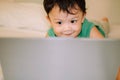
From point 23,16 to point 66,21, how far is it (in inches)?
28.2

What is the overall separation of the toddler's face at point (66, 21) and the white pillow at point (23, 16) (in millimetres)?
559

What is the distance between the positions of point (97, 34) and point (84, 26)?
6 centimetres

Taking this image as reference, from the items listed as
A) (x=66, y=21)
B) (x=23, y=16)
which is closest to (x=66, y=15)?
(x=66, y=21)

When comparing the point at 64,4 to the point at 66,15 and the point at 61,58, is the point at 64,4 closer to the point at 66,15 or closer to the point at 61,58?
the point at 66,15

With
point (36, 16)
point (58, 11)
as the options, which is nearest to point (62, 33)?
point (58, 11)

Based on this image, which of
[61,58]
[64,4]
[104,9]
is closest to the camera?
[61,58]

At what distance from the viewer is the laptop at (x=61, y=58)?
49cm

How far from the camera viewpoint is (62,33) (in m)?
0.74

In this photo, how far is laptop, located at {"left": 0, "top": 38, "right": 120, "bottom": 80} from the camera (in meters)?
0.49

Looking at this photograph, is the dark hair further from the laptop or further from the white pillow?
the white pillow

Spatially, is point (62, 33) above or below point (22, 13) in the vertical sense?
above

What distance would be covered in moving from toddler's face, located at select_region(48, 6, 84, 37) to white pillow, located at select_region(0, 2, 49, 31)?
1.83ft

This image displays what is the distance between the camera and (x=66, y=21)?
71cm

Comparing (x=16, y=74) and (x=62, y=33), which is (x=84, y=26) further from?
(x=16, y=74)
